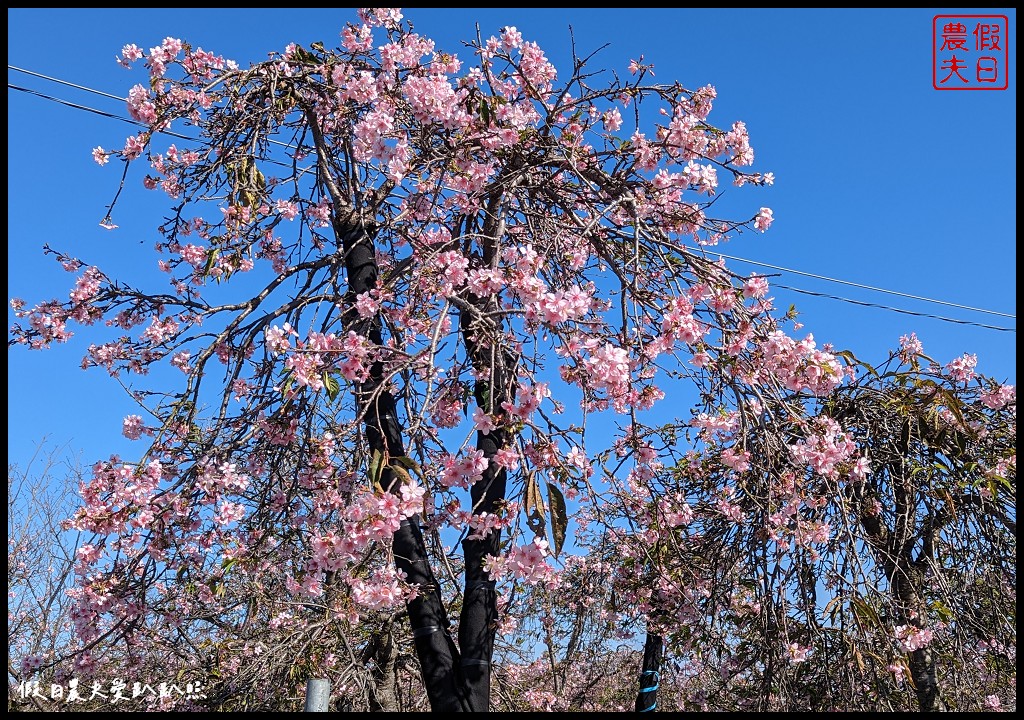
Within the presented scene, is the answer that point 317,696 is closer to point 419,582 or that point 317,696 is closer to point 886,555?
point 419,582

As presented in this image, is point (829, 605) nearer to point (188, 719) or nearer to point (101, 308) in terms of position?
point (188, 719)

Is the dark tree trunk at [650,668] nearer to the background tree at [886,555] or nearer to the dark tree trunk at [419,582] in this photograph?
the background tree at [886,555]

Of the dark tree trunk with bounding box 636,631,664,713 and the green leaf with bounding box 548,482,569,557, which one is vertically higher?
the green leaf with bounding box 548,482,569,557

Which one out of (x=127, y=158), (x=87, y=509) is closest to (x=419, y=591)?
(x=87, y=509)

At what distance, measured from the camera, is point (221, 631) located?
487 centimetres

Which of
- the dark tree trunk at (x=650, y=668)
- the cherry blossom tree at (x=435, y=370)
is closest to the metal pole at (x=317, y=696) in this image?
the cherry blossom tree at (x=435, y=370)

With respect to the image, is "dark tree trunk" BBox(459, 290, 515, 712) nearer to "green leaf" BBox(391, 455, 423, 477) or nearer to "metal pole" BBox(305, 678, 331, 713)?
"green leaf" BBox(391, 455, 423, 477)

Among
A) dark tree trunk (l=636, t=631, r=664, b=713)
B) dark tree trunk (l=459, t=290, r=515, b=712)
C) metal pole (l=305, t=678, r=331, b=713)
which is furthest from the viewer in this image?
dark tree trunk (l=636, t=631, r=664, b=713)

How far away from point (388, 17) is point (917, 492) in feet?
11.0

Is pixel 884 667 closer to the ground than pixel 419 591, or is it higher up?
closer to the ground

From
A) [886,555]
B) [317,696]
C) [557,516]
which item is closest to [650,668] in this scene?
[886,555]

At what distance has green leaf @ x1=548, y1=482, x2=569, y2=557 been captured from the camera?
219 cm

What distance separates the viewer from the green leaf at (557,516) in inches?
86.3

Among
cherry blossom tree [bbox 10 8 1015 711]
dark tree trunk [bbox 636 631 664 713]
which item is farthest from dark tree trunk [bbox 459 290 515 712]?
dark tree trunk [bbox 636 631 664 713]
